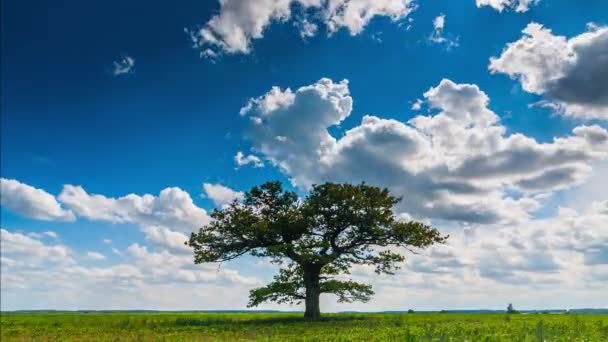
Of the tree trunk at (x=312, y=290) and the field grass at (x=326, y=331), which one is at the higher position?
the tree trunk at (x=312, y=290)

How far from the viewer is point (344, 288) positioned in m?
45.9

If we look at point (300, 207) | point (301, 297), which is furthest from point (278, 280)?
point (300, 207)

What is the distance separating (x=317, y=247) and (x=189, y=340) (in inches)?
Answer: 878

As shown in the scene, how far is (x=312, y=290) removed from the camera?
47594mm

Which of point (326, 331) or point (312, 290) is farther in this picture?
point (312, 290)

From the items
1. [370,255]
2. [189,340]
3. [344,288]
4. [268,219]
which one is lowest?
[189,340]

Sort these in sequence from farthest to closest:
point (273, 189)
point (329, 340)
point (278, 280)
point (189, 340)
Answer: point (273, 189), point (278, 280), point (189, 340), point (329, 340)

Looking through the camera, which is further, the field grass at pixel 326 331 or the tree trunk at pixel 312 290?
the tree trunk at pixel 312 290

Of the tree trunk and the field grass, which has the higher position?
the tree trunk

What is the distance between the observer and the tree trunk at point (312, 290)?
4678 cm

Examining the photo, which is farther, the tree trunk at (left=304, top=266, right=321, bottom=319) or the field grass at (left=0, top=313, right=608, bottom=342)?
the tree trunk at (left=304, top=266, right=321, bottom=319)

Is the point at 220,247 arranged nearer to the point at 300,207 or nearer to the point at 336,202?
the point at 300,207

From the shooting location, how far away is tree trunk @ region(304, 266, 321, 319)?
46781 millimetres

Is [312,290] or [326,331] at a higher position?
[312,290]
